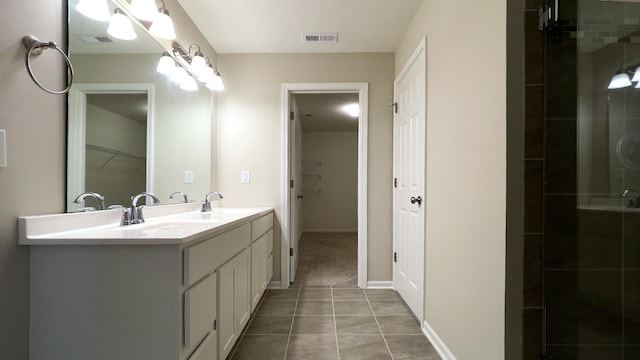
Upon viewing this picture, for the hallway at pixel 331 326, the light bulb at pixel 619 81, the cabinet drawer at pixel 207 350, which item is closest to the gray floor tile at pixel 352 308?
the hallway at pixel 331 326

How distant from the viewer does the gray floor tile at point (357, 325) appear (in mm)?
2010

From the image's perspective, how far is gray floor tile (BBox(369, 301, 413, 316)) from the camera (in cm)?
233

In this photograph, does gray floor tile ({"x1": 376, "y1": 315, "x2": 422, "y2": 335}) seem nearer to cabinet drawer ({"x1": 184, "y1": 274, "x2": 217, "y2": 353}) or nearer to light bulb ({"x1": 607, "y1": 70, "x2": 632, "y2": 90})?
cabinet drawer ({"x1": 184, "y1": 274, "x2": 217, "y2": 353})

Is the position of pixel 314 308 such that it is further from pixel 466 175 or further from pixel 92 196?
pixel 92 196

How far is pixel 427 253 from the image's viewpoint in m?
1.96

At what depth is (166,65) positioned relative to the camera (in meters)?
2.01

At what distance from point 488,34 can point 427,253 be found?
4.35ft

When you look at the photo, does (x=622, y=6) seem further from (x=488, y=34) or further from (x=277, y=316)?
(x=277, y=316)

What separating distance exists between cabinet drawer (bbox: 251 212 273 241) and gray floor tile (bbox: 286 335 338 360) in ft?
2.45

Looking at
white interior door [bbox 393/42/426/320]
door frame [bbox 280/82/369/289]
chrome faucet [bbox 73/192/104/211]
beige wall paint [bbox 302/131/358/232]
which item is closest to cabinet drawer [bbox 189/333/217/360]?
chrome faucet [bbox 73/192/104/211]

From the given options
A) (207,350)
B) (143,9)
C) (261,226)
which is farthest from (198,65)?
(207,350)

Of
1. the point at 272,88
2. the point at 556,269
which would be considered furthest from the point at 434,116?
the point at 272,88

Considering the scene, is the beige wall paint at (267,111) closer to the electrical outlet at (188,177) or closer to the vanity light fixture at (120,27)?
the electrical outlet at (188,177)

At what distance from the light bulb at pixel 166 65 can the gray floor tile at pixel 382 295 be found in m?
2.43
